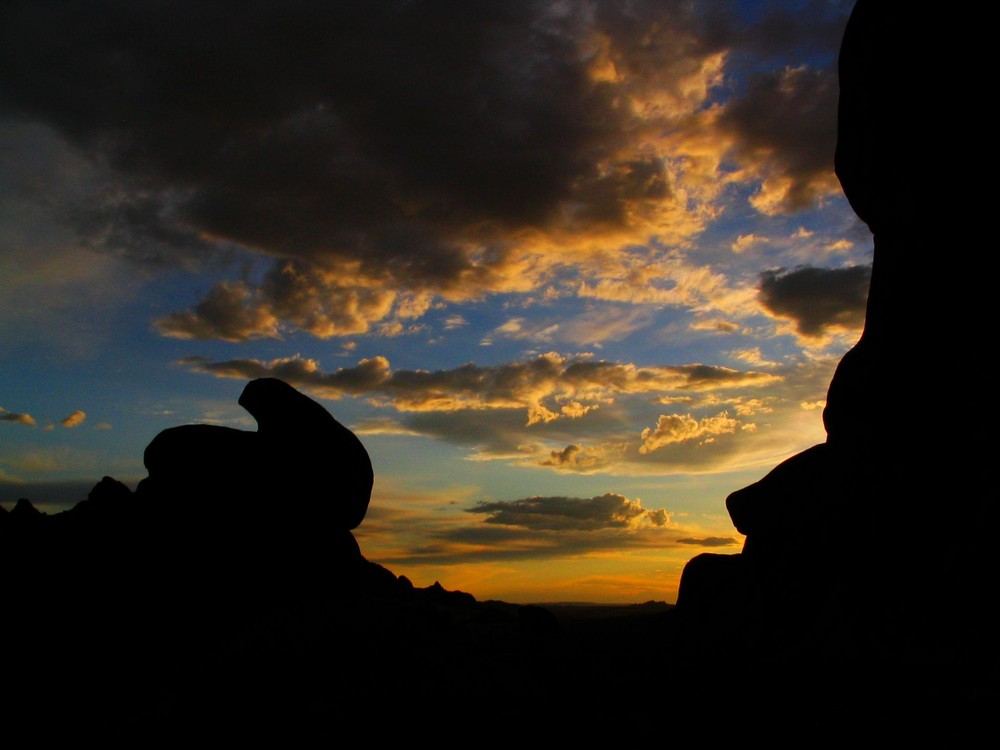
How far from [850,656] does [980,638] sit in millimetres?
3426

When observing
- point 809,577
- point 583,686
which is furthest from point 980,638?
point 583,686

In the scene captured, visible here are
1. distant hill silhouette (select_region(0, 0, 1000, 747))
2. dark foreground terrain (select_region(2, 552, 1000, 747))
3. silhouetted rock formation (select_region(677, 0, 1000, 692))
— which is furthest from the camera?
silhouetted rock formation (select_region(677, 0, 1000, 692))

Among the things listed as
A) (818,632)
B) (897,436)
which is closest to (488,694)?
(818,632)

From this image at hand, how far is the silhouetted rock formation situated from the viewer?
1572 cm

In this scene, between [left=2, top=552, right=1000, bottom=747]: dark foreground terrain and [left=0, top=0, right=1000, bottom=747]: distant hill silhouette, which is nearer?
[left=2, top=552, right=1000, bottom=747]: dark foreground terrain

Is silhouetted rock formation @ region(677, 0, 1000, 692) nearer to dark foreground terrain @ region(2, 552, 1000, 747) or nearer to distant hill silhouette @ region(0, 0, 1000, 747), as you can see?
distant hill silhouette @ region(0, 0, 1000, 747)

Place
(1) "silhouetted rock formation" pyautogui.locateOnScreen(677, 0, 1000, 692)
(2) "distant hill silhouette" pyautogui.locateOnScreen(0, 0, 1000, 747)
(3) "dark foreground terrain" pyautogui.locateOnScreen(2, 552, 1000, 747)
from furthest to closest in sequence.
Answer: (1) "silhouetted rock formation" pyautogui.locateOnScreen(677, 0, 1000, 692) → (2) "distant hill silhouette" pyautogui.locateOnScreen(0, 0, 1000, 747) → (3) "dark foreground terrain" pyautogui.locateOnScreen(2, 552, 1000, 747)

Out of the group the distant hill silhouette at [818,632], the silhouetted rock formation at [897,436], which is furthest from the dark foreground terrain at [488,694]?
the silhouetted rock formation at [897,436]

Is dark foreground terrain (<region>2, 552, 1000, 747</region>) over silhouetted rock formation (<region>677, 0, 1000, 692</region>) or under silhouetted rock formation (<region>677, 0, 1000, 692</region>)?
under

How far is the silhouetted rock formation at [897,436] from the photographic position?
51.6ft

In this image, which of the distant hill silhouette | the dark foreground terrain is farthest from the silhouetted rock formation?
the dark foreground terrain

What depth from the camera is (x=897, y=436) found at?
18875 millimetres

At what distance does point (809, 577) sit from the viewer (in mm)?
21938

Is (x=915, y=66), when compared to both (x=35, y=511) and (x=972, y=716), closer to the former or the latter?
(x=972, y=716)
